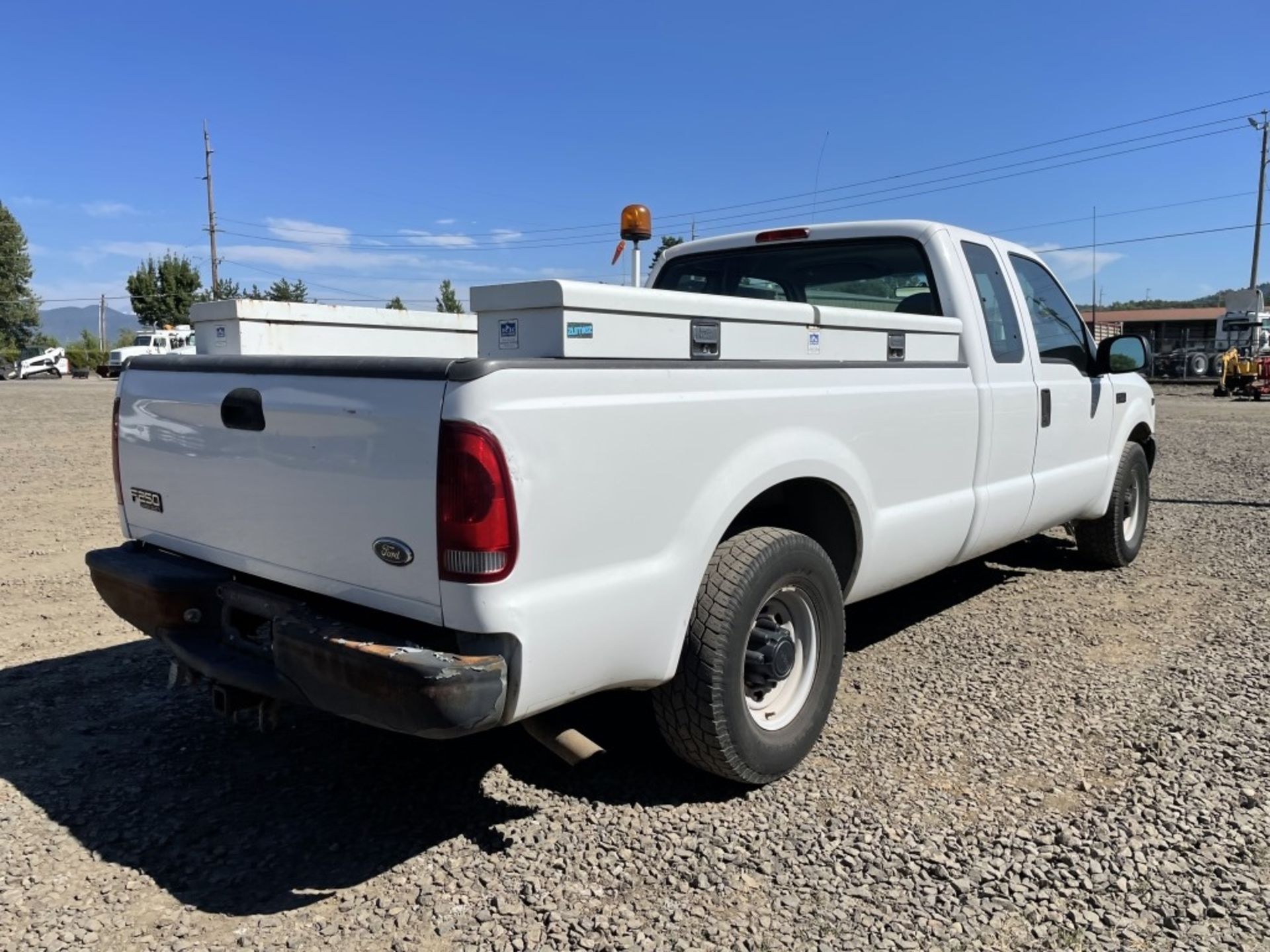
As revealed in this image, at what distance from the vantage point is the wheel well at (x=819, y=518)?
3.50 meters

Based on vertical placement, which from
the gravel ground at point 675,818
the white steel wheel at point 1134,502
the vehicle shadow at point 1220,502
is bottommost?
the gravel ground at point 675,818

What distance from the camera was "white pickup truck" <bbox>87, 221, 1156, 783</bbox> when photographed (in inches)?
93.0

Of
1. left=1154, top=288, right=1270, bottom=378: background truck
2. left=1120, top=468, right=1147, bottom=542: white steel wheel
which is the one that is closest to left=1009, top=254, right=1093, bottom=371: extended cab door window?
left=1120, top=468, right=1147, bottom=542: white steel wheel

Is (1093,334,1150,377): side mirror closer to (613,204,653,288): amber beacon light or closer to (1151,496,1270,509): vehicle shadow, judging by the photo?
(613,204,653,288): amber beacon light

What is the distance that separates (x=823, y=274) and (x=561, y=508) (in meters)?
2.94

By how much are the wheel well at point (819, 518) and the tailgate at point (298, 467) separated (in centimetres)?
140

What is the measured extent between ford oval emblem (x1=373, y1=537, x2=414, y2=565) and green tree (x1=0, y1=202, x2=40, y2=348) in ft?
251

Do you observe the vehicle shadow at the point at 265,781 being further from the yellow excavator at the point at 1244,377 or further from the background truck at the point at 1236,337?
the background truck at the point at 1236,337

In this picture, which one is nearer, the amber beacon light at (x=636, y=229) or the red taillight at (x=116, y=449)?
the red taillight at (x=116, y=449)

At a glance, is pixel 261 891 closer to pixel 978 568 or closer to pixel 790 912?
pixel 790 912

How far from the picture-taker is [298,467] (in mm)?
2713

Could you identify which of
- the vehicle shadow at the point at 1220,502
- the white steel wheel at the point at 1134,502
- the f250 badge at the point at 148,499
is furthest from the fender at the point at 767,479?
the vehicle shadow at the point at 1220,502

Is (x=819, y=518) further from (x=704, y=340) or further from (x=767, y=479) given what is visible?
(x=704, y=340)

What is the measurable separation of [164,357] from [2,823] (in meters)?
1.60
